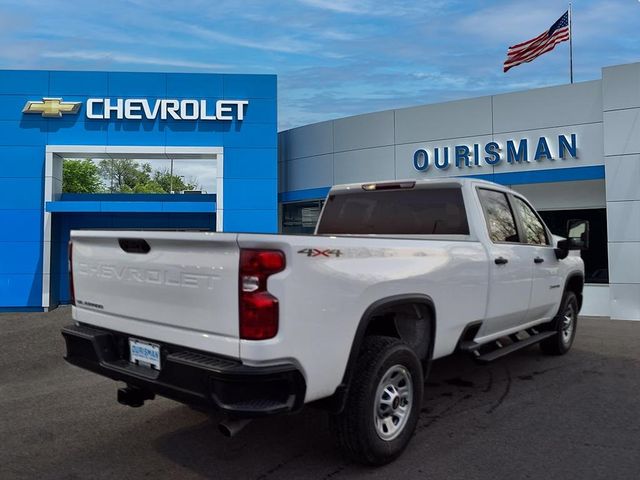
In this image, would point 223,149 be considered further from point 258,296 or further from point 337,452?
point 258,296

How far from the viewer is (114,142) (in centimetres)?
1457

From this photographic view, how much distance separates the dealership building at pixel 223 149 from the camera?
12.5 m

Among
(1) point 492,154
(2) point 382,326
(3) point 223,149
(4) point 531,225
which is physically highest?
(3) point 223,149

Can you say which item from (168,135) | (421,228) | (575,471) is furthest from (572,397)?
(168,135)

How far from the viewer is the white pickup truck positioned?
112 inches

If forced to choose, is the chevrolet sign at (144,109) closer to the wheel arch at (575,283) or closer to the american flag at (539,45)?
the american flag at (539,45)

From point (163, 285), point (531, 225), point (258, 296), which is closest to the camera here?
point (258, 296)

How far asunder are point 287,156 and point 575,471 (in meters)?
14.0

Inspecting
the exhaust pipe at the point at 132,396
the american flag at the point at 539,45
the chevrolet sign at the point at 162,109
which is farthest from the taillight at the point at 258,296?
the american flag at the point at 539,45

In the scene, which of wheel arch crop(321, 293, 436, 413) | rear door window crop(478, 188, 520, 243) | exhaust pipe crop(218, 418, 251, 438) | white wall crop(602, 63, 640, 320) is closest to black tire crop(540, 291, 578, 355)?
rear door window crop(478, 188, 520, 243)

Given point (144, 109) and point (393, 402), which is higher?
point (144, 109)

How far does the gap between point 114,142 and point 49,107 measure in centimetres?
185

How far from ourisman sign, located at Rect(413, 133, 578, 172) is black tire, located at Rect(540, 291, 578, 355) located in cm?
629

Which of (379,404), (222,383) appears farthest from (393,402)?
(222,383)
